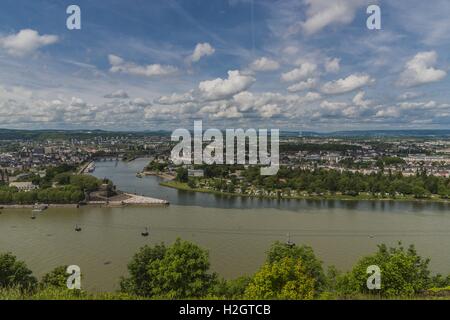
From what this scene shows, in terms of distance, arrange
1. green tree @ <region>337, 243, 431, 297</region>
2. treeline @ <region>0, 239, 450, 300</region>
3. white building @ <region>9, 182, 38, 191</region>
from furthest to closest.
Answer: white building @ <region>9, 182, 38, 191</region> → green tree @ <region>337, 243, 431, 297</region> → treeline @ <region>0, 239, 450, 300</region>

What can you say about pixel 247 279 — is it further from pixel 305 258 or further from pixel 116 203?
pixel 116 203

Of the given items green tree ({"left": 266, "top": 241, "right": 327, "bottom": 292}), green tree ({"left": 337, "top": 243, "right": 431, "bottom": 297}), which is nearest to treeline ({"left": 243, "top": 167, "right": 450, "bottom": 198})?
green tree ({"left": 266, "top": 241, "right": 327, "bottom": 292})

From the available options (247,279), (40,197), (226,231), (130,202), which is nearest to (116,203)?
(130,202)

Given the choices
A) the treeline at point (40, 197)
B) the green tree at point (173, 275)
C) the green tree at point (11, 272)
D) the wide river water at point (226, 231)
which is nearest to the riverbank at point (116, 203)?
the treeline at point (40, 197)

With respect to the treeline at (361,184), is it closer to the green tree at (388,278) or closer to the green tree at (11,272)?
the green tree at (388,278)

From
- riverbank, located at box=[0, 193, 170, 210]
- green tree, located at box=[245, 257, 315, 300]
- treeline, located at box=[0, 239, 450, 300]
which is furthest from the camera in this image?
riverbank, located at box=[0, 193, 170, 210]

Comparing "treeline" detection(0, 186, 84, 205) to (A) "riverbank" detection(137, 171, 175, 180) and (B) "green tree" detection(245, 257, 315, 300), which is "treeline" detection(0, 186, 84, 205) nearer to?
(A) "riverbank" detection(137, 171, 175, 180)
